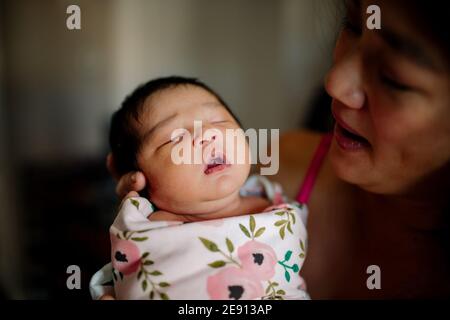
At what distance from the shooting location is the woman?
61cm

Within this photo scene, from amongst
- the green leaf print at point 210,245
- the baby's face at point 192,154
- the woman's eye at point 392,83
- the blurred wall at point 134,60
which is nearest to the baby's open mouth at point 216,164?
the baby's face at point 192,154

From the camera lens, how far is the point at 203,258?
635 mm

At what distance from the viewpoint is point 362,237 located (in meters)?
0.90

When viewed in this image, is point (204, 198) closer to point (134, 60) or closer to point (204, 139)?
point (204, 139)

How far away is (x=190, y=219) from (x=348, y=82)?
0.34 m

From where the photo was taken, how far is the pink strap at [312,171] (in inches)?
37.6

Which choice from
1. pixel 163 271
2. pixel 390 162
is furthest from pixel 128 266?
pixel 390 162

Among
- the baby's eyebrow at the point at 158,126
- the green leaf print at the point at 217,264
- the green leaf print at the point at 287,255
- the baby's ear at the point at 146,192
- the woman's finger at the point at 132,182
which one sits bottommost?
the green leaf print at the point at 287,255

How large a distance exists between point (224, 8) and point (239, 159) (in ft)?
7.68

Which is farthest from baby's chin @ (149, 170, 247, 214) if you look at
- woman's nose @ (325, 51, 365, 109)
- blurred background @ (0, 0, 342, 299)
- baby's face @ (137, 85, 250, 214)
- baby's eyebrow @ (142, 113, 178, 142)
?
blurred background @ (0, 0, 342, 299)

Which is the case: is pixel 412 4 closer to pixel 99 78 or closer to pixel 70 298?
pixel 70 298

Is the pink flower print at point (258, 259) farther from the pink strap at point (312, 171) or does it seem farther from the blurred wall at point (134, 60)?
the blurred wall at point (134, 60)

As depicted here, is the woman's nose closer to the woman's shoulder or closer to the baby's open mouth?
the baby's open mouth

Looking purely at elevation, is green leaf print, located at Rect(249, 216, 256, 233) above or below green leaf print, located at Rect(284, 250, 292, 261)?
above
